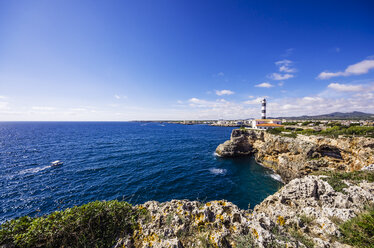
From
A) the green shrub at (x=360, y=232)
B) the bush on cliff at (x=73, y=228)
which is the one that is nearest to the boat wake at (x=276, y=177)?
the green shrub at (x=360, y=232)

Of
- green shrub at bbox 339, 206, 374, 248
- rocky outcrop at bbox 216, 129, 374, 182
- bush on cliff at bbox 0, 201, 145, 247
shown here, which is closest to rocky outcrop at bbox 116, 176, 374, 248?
green shrub at bbox 339, 206, 374, 248

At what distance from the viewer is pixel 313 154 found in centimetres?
2180

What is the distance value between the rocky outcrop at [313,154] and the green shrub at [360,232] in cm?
2068

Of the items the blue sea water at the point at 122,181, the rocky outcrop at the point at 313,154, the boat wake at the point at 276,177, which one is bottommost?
the boat wake at the point at 276,177

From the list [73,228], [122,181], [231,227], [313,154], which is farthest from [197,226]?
[313,154]

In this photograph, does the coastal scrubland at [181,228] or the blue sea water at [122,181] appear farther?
the blue sea water at [122,181]

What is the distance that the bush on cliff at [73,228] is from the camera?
4224 millimetres

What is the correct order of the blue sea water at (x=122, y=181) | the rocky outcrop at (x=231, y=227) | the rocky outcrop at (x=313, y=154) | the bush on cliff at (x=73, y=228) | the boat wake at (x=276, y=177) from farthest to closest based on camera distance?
the boat wake at (x=276, y=177), the rocky outcrop at (x=313, y=154), the blue sea water at (x=122, y=181), the rocky outcrop at (x=231, y=227), the bush on cliff at (x=73, y=228)

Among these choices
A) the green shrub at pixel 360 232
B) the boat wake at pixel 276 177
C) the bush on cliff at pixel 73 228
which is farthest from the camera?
the boat wake at pixel 276 177

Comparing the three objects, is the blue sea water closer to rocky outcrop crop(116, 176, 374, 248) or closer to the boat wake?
the boat wake

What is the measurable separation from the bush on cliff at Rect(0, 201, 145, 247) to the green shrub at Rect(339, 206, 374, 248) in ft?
27.4

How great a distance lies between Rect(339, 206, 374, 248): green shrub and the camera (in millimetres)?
4334

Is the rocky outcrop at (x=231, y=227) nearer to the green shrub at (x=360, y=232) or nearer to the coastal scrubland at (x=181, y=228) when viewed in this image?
the coastal scrubland at (x=181, y=228)

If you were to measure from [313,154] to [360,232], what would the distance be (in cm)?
2318
